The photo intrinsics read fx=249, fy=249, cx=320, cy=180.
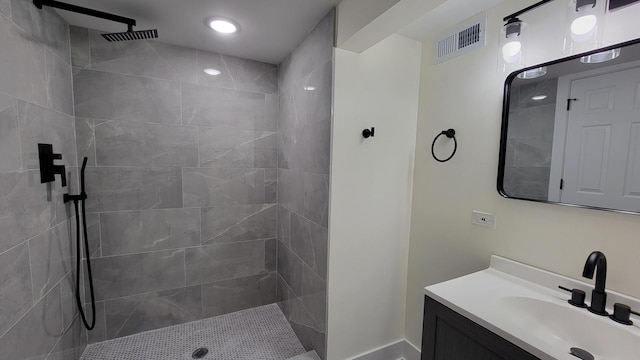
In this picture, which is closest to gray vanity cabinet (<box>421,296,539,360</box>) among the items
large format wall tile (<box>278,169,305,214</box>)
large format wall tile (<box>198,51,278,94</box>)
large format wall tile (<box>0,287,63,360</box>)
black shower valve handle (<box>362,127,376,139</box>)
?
black shower valve handle (<box>362,127,376,139</box>)

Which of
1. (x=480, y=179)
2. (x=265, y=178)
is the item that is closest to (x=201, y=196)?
(x=265, y=178)

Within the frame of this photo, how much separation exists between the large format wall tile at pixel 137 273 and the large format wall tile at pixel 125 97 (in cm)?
114

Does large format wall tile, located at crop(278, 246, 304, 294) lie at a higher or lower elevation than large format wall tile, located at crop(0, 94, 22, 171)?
lower

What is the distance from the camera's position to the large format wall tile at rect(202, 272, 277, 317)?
7.72ft

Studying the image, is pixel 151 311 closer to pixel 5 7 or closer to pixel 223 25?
pixel 5 7

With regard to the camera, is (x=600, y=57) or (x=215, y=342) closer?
(x=600, y=57)

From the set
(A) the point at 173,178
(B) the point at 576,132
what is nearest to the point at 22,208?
(A) the point at 173,178

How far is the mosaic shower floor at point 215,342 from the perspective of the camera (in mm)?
1929

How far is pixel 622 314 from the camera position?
3.13 ft

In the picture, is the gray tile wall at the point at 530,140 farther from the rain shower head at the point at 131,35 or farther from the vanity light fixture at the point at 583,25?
the rain shower head at the point at 131,35

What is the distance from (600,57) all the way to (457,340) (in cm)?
136

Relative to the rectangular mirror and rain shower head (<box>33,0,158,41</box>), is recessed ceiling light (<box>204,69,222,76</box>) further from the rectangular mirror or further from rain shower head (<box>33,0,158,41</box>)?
the rectangular mirror

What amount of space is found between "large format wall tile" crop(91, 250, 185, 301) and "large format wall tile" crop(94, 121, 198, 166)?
0.79m

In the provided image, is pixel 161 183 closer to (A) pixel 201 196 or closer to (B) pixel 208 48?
(A) pixel 201 196
